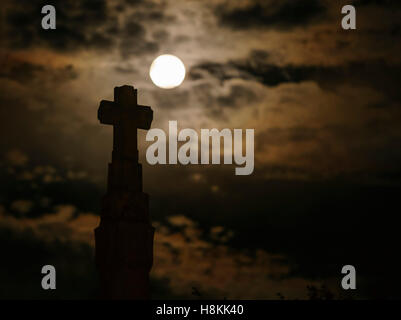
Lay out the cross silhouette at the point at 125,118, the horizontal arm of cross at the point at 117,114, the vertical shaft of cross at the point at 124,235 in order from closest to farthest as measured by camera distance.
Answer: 1. the vertical shaft of cross at the point at 124,235
2. the cross silhouette at the point at 125,118
3. the horizontal arm of cross at the point at 117,114

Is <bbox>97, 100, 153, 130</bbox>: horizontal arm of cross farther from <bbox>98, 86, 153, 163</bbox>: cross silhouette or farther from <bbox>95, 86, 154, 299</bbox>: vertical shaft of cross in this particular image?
<bbox>95, 86, 154, 299</bbox>: vertical shaft of cross

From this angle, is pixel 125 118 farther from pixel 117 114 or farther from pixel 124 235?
pixel 124 235

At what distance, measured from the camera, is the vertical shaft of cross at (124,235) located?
11.5 m

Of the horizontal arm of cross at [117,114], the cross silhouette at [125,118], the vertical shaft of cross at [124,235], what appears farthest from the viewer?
the horizontal arm of cross at [117,114]

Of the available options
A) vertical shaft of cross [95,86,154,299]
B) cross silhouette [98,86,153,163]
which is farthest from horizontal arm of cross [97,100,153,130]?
vertical shaft of cross [95,86,154,299]

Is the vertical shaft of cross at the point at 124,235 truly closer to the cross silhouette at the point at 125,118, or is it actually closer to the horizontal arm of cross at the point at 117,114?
the cross silhouette at the point at 125,118

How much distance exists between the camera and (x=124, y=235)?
1159 centimetres

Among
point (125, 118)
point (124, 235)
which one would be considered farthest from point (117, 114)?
point (124, 235)

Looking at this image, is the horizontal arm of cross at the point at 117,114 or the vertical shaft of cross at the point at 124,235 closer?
the vertical shaft of cross at the point at 124,235

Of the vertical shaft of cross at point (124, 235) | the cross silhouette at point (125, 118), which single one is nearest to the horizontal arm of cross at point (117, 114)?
the cross silhouette at point (125, 118)

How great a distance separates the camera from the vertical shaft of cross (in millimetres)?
11539
